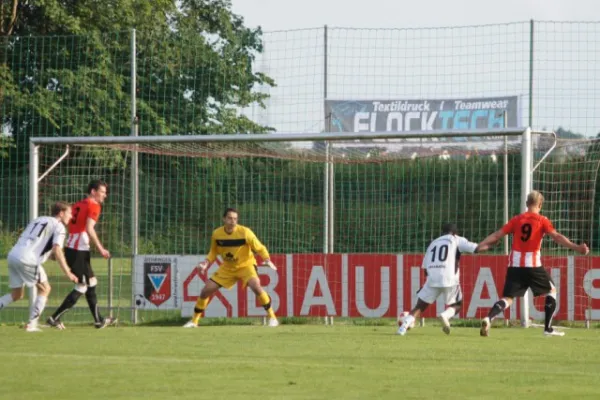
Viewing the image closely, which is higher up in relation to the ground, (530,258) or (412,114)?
(412,114)

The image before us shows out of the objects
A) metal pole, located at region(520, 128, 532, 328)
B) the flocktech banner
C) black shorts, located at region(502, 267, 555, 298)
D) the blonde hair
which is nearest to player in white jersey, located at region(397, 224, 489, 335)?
black shorts, located at region(502, 267, 555, 298)

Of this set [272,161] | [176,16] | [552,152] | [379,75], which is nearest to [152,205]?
[272,161]

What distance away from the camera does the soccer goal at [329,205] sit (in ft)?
57.3

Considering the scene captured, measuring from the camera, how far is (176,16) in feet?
142

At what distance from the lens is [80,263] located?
52.7ft

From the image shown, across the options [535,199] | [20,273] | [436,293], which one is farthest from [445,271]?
[20,273]

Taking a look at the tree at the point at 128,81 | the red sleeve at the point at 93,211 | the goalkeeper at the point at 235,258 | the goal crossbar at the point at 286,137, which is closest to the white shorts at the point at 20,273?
the red sleeve at the point at 93,211

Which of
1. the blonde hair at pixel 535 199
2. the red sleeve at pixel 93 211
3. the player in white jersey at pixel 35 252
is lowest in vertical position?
the player in white jersey at pixel 35 252

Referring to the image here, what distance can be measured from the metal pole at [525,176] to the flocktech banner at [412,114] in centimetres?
130

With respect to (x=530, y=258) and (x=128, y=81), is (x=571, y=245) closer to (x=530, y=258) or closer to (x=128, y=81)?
(x=530, y=258)

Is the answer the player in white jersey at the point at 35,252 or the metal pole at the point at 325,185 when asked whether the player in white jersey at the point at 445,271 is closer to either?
the metal pole at the point at 325,185

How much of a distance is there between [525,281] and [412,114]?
14.7 feet

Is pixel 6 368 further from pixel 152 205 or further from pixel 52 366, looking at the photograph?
pixel 152 205

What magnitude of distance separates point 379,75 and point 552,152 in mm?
2831
